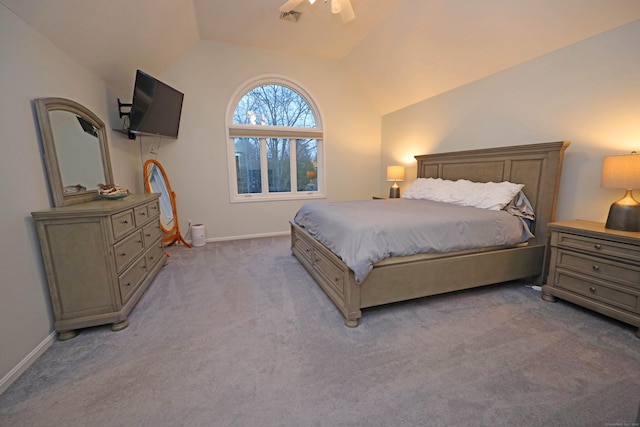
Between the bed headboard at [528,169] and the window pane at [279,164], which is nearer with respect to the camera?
the bed headboard at [528,169]

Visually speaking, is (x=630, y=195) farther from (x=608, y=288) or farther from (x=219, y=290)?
(x=219, y=290)

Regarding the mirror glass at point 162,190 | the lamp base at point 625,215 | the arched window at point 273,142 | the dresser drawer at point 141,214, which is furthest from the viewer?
the arched window at point 273,142

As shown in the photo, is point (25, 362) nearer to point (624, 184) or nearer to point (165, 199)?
point (165, 199)

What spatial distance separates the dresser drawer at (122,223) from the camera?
6.73 ft

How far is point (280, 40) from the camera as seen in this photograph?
13.3 ft

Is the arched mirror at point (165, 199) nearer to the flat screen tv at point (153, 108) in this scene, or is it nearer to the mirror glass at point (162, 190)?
the mirror glass at point (162, 190)

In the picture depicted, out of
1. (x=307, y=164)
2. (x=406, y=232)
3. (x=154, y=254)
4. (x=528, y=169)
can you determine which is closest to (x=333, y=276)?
(x=406, y=232)

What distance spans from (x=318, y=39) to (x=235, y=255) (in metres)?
3.40

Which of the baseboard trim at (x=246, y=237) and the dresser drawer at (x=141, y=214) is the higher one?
the dresser drawer at (x=141, y=214)

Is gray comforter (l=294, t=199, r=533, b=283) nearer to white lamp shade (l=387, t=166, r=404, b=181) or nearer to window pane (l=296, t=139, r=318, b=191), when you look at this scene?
white lamp shade (l=387, t=166, r=404, b=181)

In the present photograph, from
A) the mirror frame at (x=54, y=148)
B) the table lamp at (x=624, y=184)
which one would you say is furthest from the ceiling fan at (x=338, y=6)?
the table lamp at (x=624, y=184)

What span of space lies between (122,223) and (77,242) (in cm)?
35

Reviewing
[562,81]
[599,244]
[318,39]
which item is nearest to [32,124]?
[318,39]

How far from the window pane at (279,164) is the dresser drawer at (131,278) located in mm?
2582
